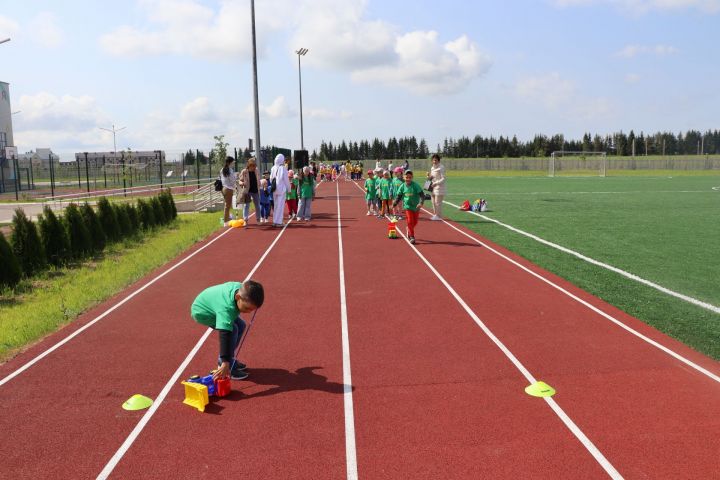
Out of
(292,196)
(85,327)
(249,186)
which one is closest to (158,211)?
(249,186)

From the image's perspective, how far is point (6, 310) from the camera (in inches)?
330

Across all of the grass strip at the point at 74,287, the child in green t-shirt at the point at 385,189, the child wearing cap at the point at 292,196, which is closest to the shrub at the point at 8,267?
the grass strip at the point at 74,287

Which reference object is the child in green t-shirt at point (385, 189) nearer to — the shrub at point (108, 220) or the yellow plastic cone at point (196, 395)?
the shrub at point (108, 220)

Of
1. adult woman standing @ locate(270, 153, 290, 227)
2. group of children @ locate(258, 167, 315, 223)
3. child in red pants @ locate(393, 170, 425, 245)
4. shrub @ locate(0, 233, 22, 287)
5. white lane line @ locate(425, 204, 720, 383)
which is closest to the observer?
white lane line @ locate(425, 204, 720, 383)

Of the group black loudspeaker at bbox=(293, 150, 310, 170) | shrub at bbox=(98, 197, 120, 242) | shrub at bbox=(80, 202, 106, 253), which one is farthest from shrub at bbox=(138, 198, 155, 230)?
black loudspeaker at bbox=(293, 150, 310, 170)

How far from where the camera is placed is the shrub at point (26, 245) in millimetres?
10805

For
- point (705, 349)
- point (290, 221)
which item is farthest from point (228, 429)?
point (290, 221)

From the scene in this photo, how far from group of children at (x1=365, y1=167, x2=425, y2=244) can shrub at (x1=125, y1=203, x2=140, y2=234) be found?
792cm

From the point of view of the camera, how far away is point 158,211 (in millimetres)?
17828

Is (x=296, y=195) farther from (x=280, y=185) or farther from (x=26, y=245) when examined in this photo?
(x=26, y=245)

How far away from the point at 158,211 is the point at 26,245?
6967mm

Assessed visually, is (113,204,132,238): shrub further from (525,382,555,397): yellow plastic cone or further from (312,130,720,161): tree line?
(312,130,720,161): tree line

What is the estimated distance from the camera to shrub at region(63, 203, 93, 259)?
41.5ft

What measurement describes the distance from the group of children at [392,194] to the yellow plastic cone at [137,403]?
902 centimetres
